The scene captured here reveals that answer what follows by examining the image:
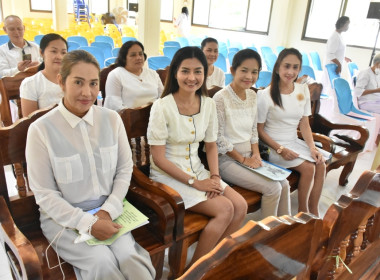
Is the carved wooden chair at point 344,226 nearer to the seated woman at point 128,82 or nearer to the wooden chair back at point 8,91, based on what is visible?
the seated woman at point 128,82

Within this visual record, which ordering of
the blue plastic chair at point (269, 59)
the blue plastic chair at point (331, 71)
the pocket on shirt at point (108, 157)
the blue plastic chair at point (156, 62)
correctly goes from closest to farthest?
the pocket on shirt at point (108, 157)
the blue plastic chair at point (156, 62)
the blue plastic chair at point (331, 71)
the blue plastic chair at point (269, 59)

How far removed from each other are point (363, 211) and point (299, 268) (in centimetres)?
24

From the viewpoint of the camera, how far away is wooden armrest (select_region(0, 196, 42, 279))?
927mm

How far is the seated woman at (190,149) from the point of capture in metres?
1.52

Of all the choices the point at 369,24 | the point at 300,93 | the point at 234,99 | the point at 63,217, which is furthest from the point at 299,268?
the point at 369,24

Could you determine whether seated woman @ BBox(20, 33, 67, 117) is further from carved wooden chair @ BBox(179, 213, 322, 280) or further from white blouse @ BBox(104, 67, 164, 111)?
carved wooden chair @ BBox(179, 213, 322, 280)

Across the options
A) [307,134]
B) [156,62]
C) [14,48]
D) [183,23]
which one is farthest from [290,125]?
[183,23]

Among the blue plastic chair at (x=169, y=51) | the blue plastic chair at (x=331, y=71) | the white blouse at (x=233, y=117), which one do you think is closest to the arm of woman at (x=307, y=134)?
the white blouse at (x=233, y=117)

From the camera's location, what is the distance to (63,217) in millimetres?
1185

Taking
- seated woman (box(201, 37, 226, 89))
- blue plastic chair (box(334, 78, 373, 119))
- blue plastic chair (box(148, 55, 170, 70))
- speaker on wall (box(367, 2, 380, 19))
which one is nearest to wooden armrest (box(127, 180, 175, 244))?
seated woman (box(201, 37, 226, 89))

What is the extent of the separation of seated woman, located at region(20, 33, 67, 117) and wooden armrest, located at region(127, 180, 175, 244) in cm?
88

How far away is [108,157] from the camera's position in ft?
4.29

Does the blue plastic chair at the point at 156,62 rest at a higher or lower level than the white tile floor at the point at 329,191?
higher

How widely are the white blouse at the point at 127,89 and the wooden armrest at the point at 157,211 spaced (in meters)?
1.01
